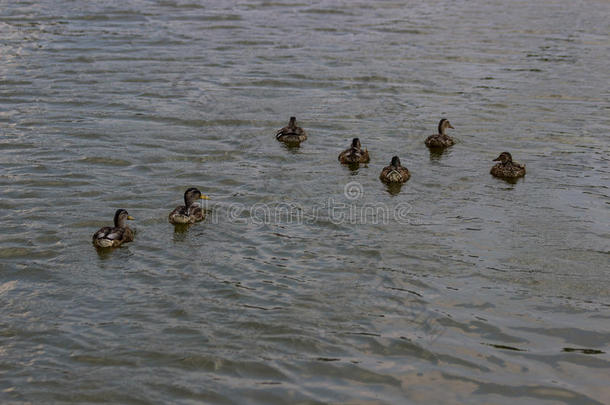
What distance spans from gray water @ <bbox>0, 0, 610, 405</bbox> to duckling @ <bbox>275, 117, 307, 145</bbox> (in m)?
0.17

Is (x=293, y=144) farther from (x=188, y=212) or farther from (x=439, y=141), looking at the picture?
→ (x=188, y=212)

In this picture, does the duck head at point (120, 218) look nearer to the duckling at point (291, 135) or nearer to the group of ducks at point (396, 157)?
the group of ducks at point (396, 157)

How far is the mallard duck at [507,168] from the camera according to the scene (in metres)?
13.5

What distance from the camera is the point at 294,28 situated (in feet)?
88.1

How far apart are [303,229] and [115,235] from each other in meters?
2.62

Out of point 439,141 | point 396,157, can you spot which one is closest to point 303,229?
point 396,157

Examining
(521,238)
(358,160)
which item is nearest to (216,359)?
(521,238)

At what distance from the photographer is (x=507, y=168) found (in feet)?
44.3

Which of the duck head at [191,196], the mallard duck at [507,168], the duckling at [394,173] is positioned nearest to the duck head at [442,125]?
the mallard duck at [507,168]

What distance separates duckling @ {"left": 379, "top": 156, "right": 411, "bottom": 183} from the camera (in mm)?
13320

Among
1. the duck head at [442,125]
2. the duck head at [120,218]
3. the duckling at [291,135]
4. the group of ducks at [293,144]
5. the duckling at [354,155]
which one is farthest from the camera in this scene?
the duck head at [442,125]

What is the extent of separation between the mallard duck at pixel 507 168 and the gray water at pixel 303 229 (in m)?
0.17

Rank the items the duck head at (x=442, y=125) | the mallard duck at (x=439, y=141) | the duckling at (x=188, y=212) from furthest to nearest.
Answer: the duck head at (x=442, y=125) < the mallard duck at (x=439, y=141) < the duckling at (x=188, y=212)

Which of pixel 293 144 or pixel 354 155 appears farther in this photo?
pixel 293 144
